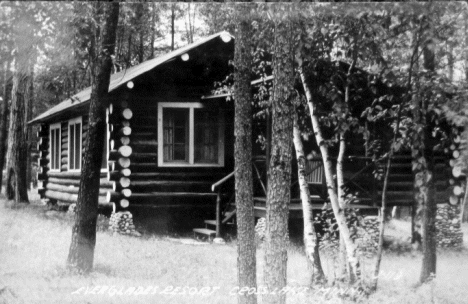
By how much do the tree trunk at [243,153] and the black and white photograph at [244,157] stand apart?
0.02m

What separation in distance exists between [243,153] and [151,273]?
3.55m

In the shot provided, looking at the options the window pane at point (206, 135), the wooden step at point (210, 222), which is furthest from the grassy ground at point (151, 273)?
the window pane at point (206, 135)

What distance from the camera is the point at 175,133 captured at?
1488cm

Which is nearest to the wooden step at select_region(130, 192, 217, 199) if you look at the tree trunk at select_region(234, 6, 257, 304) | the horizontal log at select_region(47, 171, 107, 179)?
the horizontal log at select_region(47, 171, 107, 179)

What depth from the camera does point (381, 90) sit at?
13781mm

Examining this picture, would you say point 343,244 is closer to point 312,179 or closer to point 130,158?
point 130,158

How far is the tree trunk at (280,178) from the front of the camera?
624 centimetres

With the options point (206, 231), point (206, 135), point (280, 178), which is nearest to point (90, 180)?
point (280, 178)

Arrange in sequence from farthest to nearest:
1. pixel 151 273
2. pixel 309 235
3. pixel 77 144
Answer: pixel 77 144 < pixel 151 273 < pixel 309 235

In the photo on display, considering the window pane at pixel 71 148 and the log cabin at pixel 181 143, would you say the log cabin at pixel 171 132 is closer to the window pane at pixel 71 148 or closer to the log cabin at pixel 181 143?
the log cabin at pixel 181 143

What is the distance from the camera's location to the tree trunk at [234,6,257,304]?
7.02 meters

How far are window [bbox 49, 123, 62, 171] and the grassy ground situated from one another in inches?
296

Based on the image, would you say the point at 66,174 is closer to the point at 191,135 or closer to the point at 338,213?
the point at 191,135

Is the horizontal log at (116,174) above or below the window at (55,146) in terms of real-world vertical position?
below
